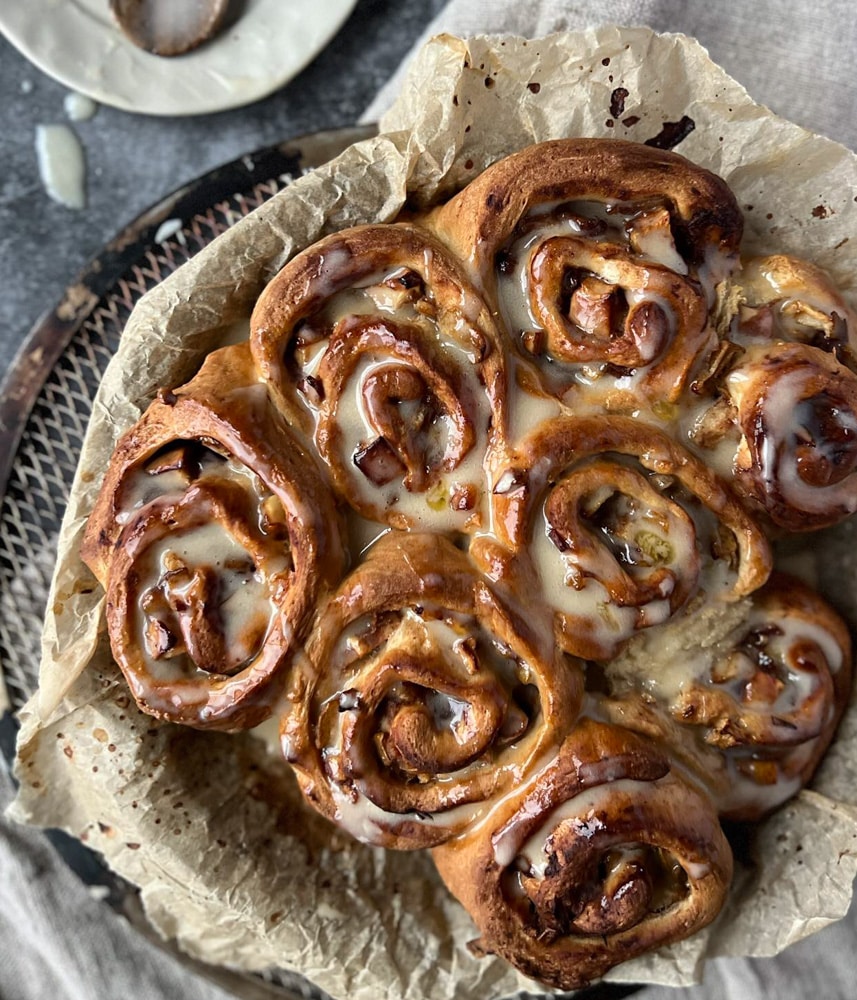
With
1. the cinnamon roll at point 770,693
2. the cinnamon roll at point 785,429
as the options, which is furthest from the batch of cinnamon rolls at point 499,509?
the cinnamon roll at point 770,693

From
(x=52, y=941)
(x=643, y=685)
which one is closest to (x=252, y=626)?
(x=643, y=685)

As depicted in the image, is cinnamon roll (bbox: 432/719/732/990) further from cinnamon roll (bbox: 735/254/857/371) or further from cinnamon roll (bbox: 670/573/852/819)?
cinnamon roll (bbox: 735/254/857/371)

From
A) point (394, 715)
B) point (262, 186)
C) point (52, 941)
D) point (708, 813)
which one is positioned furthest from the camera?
point (52, 941)

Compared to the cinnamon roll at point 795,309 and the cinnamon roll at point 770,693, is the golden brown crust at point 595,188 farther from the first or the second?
the cinnamon roll at point 770,693

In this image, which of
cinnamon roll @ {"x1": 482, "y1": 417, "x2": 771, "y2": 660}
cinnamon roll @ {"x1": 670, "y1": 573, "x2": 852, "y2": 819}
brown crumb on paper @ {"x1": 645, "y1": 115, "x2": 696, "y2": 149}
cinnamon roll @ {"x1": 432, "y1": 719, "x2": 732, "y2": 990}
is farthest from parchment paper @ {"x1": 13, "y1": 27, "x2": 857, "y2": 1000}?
cinnamon roll @ {"x1": 482, "y1": 417, "x2": 771, "y2": 660}

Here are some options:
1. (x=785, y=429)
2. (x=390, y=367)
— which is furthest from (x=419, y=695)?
(x=785, y=429)

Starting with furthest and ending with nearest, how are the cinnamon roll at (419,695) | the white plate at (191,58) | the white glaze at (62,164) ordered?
the white glaze at (62,164) → the white plate at (191,58) → the cinnamon roll at (419,695)

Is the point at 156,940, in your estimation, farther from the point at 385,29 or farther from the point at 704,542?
the point at 385,29

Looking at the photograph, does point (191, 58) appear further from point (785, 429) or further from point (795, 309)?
point (785, 429)
